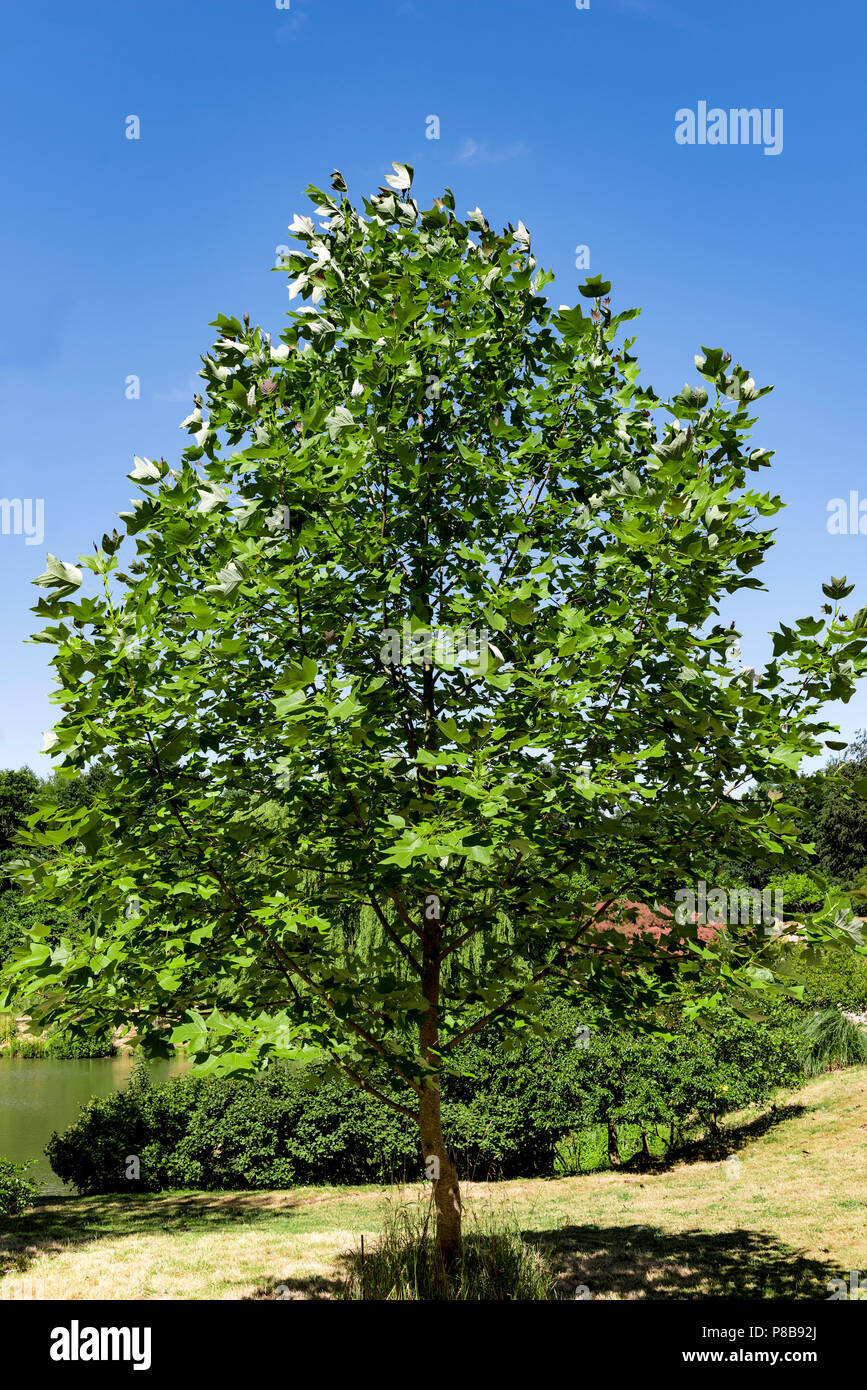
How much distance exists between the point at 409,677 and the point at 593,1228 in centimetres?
727

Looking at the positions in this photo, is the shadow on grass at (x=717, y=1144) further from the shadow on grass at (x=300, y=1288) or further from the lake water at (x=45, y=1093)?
the lake water at (x=45, y=1093)

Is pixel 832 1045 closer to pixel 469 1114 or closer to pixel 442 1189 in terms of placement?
pixel 469 1114

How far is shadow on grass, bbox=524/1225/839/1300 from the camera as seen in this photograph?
21.9ft

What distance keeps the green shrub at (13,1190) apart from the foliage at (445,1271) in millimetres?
5954

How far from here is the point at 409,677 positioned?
18.4ft

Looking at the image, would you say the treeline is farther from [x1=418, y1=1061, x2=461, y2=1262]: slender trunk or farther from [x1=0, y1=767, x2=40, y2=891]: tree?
[x1=0, y1=767, x2=40, y2=891]: tree

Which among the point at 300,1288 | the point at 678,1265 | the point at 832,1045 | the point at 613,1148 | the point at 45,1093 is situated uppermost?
the point at 300,1288

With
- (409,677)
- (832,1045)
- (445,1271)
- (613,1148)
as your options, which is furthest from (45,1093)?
(409,677)

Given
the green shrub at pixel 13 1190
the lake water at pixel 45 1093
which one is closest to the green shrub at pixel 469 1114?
the lake water at pixel 45 1093

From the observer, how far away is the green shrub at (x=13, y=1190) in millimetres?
10062

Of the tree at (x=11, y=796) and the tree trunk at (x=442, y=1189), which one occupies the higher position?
the tree at (x=11, y=796)

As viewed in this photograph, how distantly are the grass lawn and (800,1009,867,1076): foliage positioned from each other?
1.07m

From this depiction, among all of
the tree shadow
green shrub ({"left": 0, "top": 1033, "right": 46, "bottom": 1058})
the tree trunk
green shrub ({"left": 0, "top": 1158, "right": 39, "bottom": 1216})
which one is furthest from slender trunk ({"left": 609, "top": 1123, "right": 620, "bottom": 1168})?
green shrub ({"left": 0, "top": 1033, "right": 46, "bottom": 1058})

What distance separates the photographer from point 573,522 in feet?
17.1
